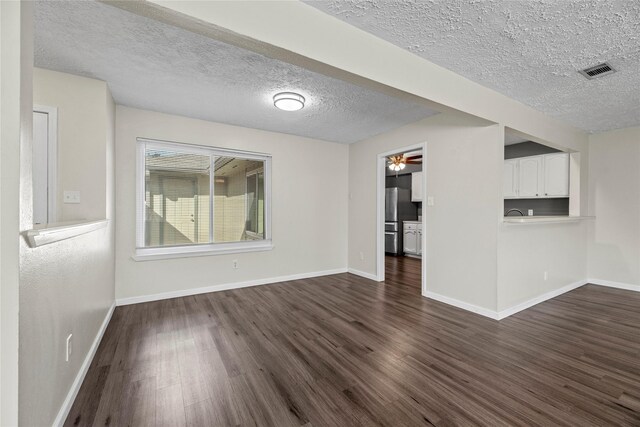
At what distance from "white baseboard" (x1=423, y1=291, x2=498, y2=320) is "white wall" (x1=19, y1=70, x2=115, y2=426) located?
364cm

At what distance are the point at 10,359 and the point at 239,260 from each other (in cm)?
316

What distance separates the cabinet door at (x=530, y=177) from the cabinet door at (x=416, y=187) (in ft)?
7.47

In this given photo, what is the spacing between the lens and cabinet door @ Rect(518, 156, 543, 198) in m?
4.74

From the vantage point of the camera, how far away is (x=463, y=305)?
3258 millimetres

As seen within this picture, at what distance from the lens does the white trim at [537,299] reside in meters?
3.03

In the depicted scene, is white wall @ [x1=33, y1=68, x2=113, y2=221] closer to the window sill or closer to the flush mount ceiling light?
the window sill

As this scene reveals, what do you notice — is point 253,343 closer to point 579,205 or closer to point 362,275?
point 362,275

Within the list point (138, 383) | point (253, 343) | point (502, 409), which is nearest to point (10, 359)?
point (138, 383)

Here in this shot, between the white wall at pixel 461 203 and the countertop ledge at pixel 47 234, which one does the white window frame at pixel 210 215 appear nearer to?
the countertop ledge at pixel 47 234

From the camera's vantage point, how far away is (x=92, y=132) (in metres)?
2.54

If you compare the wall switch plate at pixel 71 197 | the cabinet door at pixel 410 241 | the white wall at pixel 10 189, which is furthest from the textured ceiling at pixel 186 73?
the cabinet door at pixel 410 241

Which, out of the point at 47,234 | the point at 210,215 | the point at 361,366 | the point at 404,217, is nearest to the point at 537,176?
the point at 404,217

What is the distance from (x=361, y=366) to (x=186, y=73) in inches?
116

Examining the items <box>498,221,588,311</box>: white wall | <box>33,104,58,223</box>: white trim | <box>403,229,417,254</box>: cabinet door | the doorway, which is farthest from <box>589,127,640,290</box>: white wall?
<box>33,104,58,223</box>: white trim
